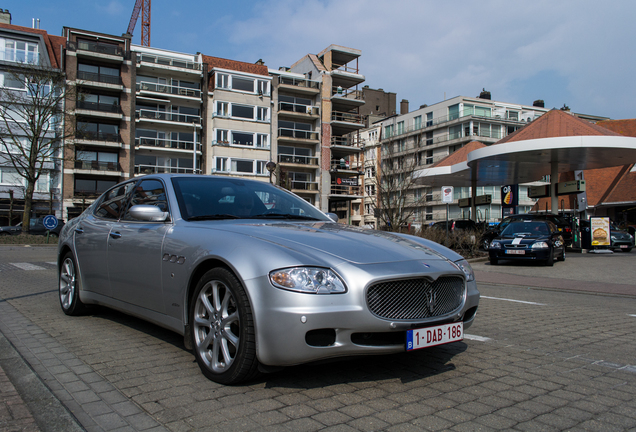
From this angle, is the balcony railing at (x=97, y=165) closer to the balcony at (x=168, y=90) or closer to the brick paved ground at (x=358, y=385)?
the balcony at (x=168, y=90)

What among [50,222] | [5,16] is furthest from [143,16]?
[50,222]

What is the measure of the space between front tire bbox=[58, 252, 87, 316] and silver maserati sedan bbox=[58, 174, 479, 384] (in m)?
1.08

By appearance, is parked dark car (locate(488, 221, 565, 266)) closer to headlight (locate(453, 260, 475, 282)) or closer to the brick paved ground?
the brick paved ground

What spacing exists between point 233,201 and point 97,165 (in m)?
47.2

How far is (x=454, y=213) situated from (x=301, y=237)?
7266cm

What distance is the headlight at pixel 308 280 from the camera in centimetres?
304

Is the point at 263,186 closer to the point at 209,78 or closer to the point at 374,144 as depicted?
the point at 209,78

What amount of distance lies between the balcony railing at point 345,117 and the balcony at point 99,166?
971 inches

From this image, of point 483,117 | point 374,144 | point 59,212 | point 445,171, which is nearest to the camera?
point 445,171

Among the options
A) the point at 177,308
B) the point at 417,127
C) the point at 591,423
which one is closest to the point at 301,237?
the point at 177,308

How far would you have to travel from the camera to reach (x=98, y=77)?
1876 inches

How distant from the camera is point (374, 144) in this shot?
84.4m

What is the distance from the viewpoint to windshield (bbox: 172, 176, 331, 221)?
432 centimetres

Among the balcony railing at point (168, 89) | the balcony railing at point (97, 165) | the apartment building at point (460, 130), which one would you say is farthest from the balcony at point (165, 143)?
the apartment building at point (460, 130)
